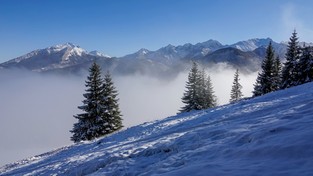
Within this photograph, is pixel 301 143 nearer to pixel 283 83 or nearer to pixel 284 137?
pixel 284 137

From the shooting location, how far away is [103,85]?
41.9 m

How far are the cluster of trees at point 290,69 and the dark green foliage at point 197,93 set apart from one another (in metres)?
9.18

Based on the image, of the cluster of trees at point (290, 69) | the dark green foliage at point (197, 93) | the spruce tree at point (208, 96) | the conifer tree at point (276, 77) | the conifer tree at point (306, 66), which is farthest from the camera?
the spruce tree at point (208, 96)

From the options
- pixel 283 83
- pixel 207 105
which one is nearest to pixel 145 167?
pixel 283 83

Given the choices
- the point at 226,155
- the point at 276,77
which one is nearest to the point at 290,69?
the point at 276,77

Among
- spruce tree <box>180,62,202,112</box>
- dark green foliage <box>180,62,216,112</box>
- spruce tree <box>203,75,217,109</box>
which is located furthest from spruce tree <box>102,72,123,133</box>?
spruce tree <box>203,75,217,109</box>

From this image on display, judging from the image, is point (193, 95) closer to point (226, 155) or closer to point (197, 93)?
point (197, 93)

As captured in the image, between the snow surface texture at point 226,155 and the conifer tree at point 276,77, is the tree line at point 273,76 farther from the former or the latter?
the snow surface texture at point 226,155

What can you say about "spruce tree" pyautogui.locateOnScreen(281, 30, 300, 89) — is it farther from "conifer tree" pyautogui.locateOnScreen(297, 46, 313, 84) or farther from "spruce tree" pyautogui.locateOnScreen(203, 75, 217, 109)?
"spruce tree" pyautogui.locateOnScreen(203, 75, 217, 109)

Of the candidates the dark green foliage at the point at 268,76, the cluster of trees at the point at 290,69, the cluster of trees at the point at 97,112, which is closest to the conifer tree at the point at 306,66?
the cluster of trees at the point at 290,69

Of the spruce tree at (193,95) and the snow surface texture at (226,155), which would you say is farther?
the spruce tree at (193,95)

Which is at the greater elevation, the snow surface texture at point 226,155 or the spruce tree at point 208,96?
the snow surface texture at point 226,155

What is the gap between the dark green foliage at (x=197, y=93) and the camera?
173ft

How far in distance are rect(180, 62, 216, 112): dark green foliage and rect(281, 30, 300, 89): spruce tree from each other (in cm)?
1529
